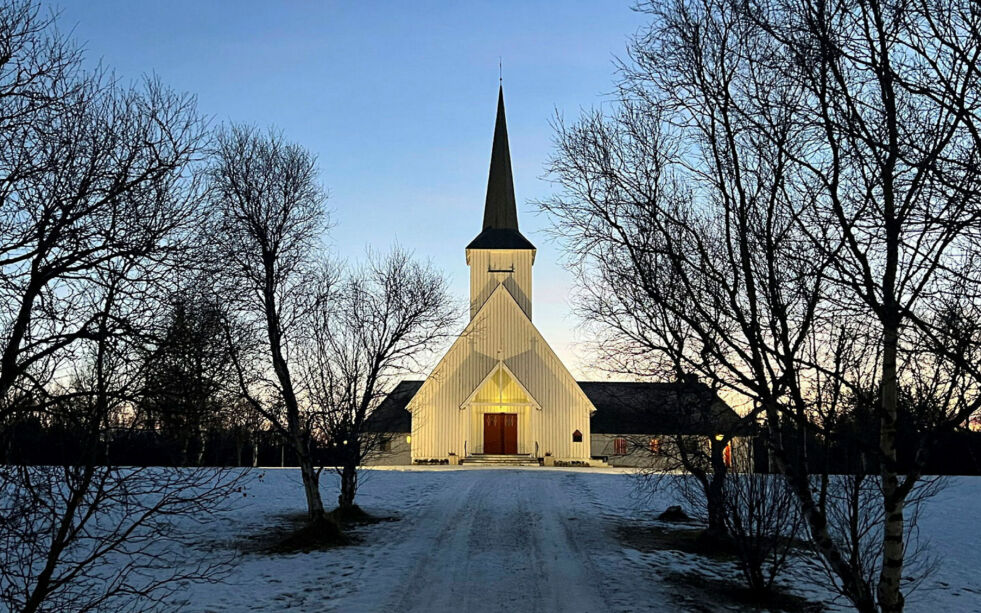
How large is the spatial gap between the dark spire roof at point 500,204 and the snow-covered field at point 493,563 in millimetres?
19702

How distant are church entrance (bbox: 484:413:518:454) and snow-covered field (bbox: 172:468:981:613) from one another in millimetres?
12042

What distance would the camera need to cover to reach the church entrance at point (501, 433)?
34.2 m

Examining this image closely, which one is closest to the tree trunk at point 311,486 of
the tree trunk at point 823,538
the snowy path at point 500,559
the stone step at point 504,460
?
the snowy path at point 500,559

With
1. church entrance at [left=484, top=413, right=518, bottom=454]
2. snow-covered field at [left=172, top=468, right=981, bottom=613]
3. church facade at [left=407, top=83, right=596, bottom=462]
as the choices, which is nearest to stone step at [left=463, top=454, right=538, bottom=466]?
church facade at [left=407, top=83, right=596, bottom=462]

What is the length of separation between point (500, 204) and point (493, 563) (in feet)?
102

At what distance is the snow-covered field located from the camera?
416 inches

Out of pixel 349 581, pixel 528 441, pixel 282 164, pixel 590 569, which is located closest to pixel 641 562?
pixel 590 569

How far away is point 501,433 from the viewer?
34.4 meters

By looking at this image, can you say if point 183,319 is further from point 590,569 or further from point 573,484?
point 573,484

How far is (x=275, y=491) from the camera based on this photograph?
22.4m

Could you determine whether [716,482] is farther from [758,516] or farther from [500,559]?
[500,559]

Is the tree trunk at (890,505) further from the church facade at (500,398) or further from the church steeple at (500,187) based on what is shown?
the church steeple at (500,187)

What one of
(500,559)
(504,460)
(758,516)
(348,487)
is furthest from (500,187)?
(758,516)

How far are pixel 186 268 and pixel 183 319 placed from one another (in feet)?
1.48
